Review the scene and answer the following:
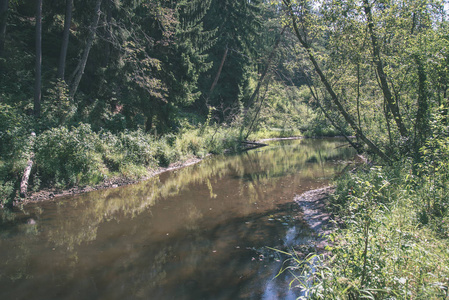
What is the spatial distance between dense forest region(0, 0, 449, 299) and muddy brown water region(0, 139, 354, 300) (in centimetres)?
141

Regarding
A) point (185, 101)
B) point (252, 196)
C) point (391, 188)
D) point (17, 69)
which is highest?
point (17, 69)

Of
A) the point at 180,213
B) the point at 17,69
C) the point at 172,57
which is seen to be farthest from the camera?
the point at 172,57

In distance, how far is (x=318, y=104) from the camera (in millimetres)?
15000

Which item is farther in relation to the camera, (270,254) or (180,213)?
(180,213)

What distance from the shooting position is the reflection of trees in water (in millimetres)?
6883

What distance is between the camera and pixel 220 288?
4930 millimetres

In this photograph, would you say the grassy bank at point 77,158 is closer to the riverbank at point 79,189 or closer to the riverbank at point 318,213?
the riverbank at point 79,189

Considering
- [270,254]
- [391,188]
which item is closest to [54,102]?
[270,254]

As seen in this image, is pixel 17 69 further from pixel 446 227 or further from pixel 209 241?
pixel 446 227

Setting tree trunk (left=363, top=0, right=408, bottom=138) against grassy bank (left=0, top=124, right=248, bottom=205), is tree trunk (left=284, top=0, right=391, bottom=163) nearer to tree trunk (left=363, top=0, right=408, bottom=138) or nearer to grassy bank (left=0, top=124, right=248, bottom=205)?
tree trunk (left=363, top=0, right=408, bottom=138)

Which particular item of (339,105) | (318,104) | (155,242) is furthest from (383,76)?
(155,242)

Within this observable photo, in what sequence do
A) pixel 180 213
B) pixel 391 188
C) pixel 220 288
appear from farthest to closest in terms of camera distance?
pixel 180 213, pixel 391 188, pixel 220 288

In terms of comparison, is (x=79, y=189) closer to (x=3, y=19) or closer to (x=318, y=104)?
(x=3, y=19)

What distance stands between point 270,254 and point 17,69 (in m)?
14.9
